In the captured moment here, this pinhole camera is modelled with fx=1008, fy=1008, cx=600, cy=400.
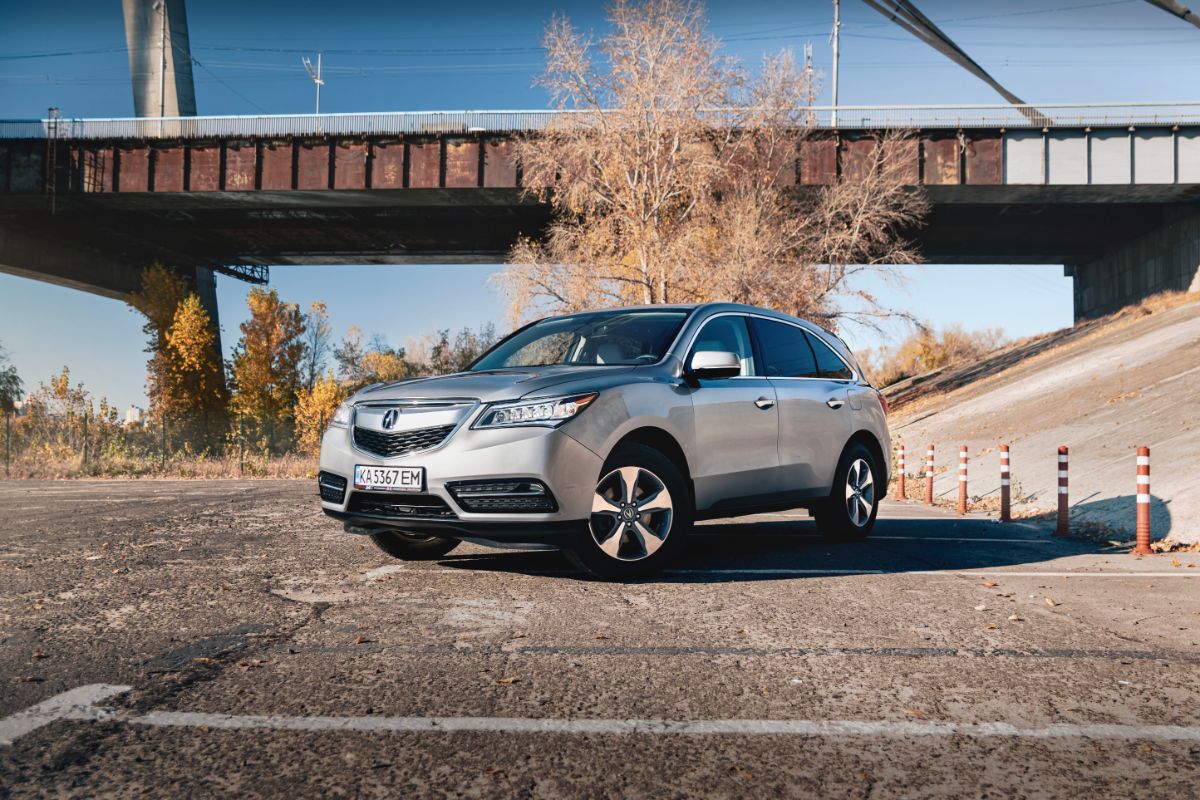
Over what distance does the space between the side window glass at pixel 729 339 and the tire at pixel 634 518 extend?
3.98 ft

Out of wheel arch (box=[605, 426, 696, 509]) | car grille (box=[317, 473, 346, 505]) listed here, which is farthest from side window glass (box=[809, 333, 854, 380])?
car grille (box=[317, 473, 346, 505])

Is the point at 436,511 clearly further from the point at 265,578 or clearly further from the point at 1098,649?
the point at 1098,649

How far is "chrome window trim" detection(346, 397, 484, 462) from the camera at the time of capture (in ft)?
19.0

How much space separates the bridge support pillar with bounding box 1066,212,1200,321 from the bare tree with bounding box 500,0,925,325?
15.2 m

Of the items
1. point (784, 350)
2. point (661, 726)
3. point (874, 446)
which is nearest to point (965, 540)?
point (874, 446)

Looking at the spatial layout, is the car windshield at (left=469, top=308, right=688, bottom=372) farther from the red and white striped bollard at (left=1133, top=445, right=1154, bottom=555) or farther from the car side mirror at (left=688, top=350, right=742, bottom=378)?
the red and white striped bollard at (left=1133, top=445, right=1154, bottom=555)

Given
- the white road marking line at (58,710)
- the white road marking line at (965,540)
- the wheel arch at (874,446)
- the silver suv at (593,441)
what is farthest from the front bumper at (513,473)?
the white road marking line at (965,540)

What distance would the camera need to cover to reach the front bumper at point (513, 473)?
5637 mm

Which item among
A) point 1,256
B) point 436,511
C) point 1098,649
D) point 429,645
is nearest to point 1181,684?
point 1098,649

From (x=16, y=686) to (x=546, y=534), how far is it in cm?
274

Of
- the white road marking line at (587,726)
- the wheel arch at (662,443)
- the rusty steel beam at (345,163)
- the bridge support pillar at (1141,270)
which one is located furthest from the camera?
the bridge support pillar at (1141,270)

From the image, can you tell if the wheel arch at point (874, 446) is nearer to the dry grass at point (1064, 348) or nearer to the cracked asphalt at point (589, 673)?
the cracked asphalt at point (589, 673)

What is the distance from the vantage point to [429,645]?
4414 millimetres

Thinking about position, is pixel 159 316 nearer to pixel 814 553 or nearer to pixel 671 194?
pixel 671 194
